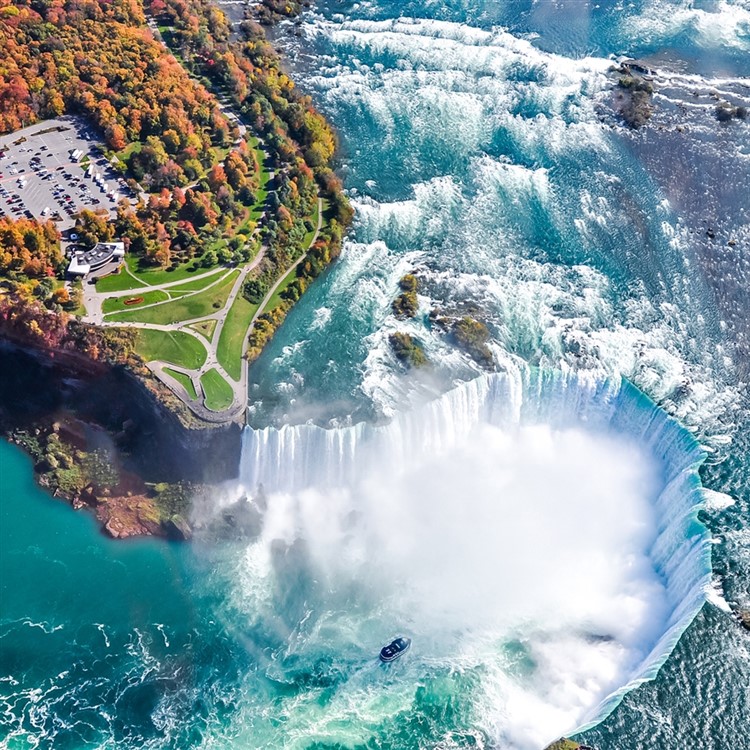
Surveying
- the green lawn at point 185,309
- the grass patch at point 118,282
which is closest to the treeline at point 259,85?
the green lawn at point 185,309

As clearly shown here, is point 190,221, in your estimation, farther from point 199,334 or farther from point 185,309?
point 199,334

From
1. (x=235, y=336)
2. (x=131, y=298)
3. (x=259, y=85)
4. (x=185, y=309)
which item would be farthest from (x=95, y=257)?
(x=259, y=85)

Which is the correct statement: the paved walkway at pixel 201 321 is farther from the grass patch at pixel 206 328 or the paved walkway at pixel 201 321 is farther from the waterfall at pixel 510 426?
the waterfall at pixel 510 426

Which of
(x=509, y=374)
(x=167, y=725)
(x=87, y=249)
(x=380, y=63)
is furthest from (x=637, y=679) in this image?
(x=380, y=63)

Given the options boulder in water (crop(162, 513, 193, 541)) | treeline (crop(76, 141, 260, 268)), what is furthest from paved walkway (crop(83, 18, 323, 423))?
boulder in water (crop(162, 513, 193, 541))

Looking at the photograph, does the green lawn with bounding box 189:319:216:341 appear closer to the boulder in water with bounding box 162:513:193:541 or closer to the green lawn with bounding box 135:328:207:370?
the green lawn with bounding box 135:328:207:370

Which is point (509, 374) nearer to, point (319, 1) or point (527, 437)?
point (527, 437)
